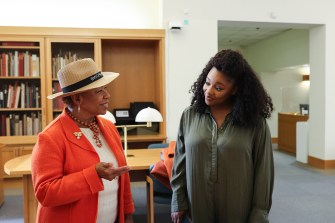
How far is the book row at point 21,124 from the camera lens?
15.6 feet

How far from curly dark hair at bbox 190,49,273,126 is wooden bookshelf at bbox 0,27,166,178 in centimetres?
336

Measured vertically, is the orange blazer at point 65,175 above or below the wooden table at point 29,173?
above

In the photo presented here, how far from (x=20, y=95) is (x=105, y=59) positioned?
4.69 feet

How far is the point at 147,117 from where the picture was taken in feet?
9.11

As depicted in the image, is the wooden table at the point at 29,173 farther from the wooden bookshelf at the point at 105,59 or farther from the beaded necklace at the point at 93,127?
the wooden bookshelf at the point at 105,59

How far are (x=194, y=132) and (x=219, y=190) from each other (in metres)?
0.29

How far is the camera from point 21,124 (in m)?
4.80

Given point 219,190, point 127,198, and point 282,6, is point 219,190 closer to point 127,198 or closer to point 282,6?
point 127,198

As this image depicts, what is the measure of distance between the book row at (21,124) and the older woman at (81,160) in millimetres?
3653

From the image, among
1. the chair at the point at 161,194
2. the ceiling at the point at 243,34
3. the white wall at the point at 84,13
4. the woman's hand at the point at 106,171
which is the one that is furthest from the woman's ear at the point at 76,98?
the ceiling at the point at 243,34

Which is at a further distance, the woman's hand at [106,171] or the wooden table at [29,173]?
the wooden table at [29,173]

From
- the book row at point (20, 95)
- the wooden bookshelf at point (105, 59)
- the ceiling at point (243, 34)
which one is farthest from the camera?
the ceiling at point (243, 34)

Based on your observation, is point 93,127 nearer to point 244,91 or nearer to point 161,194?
point 244,91

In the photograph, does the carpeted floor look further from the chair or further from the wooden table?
the wooden table
